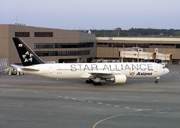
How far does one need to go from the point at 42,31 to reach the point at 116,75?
39461 mm

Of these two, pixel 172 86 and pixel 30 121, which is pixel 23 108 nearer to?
pixel 30 121

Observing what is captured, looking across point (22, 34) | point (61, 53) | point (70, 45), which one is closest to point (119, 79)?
point (22, 34)

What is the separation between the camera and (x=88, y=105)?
109 ft

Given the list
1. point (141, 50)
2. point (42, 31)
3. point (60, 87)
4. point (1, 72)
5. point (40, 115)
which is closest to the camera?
point (40, 115)

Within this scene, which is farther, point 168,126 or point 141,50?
point 141,50

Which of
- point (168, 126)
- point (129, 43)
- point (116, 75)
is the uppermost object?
point (129, 43)

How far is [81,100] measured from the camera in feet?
118

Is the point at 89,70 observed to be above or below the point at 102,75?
above

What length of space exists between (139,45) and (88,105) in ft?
217

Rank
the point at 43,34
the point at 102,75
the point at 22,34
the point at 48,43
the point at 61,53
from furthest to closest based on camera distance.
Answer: the point at 61,53
the point at 48,43
the point at 43,34
the point at 22,34
the point at 102,75

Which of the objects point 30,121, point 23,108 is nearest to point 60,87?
point 23,108

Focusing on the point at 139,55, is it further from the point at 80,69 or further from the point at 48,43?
the point at 80,69

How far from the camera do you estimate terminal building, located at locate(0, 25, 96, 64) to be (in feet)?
246

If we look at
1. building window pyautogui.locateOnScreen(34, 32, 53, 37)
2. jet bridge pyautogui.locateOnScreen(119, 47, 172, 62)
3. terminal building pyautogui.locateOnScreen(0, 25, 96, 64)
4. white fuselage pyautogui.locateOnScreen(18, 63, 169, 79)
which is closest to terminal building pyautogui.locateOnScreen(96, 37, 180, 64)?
jet bridge pyautogui.locateOnScreen(119, 47, 172, 62)
